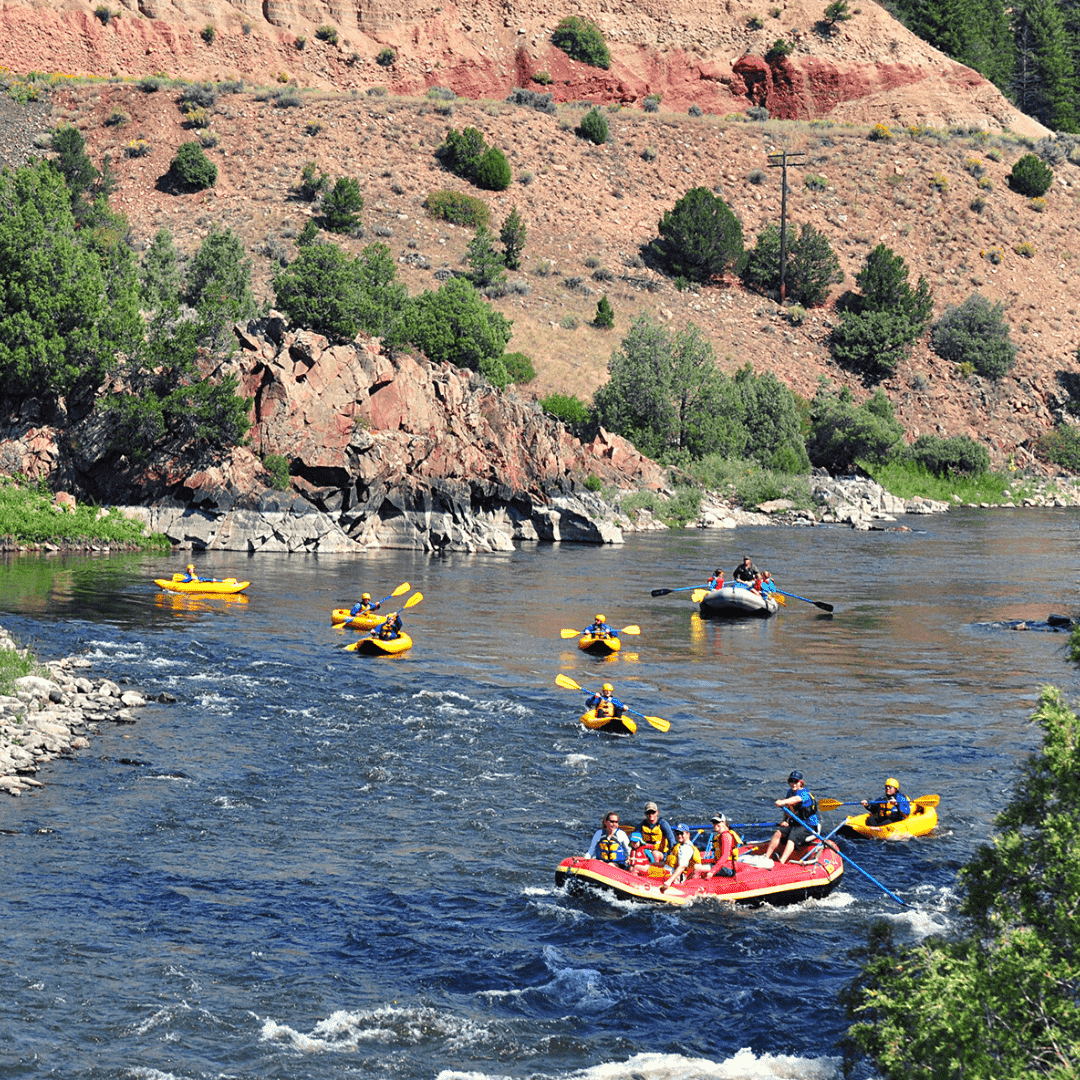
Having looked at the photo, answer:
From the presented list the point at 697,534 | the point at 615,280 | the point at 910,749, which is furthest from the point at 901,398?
the point at 910,749

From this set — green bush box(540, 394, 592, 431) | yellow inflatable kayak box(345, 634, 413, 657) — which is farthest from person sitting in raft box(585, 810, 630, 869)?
green bush box(540, 394, 592, 431)

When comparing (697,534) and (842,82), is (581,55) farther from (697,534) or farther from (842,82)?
(697,534)

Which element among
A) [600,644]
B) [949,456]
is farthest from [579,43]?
[600,644]

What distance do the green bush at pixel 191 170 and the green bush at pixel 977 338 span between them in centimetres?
5974

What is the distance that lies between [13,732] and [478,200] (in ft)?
266

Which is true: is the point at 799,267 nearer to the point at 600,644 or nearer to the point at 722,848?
the point at 600,644

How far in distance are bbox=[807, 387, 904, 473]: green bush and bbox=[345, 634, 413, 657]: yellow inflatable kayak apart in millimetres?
56845

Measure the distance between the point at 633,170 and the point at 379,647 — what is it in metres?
83.7

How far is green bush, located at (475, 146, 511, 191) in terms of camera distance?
330ft

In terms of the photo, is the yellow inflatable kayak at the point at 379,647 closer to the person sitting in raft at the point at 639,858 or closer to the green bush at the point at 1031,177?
the person sitting in raft at the point at 639,858

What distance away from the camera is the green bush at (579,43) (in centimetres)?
11994

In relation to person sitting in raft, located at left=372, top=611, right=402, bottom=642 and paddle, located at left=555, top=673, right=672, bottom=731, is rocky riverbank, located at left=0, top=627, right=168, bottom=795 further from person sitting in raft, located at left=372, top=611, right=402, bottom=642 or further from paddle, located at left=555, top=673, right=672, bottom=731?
paddle, located at left=555, top=673, right=672, bottom=731

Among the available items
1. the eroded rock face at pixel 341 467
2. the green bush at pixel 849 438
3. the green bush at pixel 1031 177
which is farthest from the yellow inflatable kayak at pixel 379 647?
the green bush at pixel 1031 177

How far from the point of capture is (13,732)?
78.7 feet
